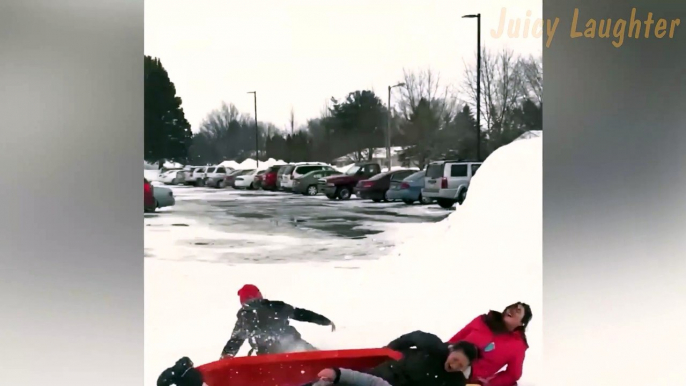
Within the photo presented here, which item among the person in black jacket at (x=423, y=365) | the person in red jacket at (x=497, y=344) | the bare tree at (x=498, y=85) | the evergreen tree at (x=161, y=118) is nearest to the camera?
the evergreen tree at (x=161, y=118)

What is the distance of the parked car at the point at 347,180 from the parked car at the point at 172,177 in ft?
2.56

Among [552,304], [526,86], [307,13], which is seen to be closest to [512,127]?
[526,86]

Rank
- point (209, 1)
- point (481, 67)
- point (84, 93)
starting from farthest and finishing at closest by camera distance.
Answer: point (481, 67) < point (209, 1) < point (84, 93)

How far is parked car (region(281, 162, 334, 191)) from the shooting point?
3.42 metres

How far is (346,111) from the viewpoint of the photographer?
343cm

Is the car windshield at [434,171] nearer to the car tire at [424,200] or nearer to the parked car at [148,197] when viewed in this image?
the car tire at [424,200]

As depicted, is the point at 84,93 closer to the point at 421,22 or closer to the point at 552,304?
the point at 421,22

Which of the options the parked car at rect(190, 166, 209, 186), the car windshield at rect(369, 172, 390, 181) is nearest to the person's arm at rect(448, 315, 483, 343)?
the car windshield at rect(369, 172, 390, 181)

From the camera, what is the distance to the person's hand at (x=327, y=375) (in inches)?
125

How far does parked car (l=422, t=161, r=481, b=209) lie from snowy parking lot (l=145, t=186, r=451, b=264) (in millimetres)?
73

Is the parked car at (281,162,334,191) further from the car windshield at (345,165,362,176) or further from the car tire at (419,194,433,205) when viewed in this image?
the car tire at (419,194,433,205)

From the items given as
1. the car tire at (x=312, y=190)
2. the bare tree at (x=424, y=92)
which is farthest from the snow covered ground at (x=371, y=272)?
the bare tree at (x=424, y=92)

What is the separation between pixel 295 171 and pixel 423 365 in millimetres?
1322

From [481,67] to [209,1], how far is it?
1.61 m
